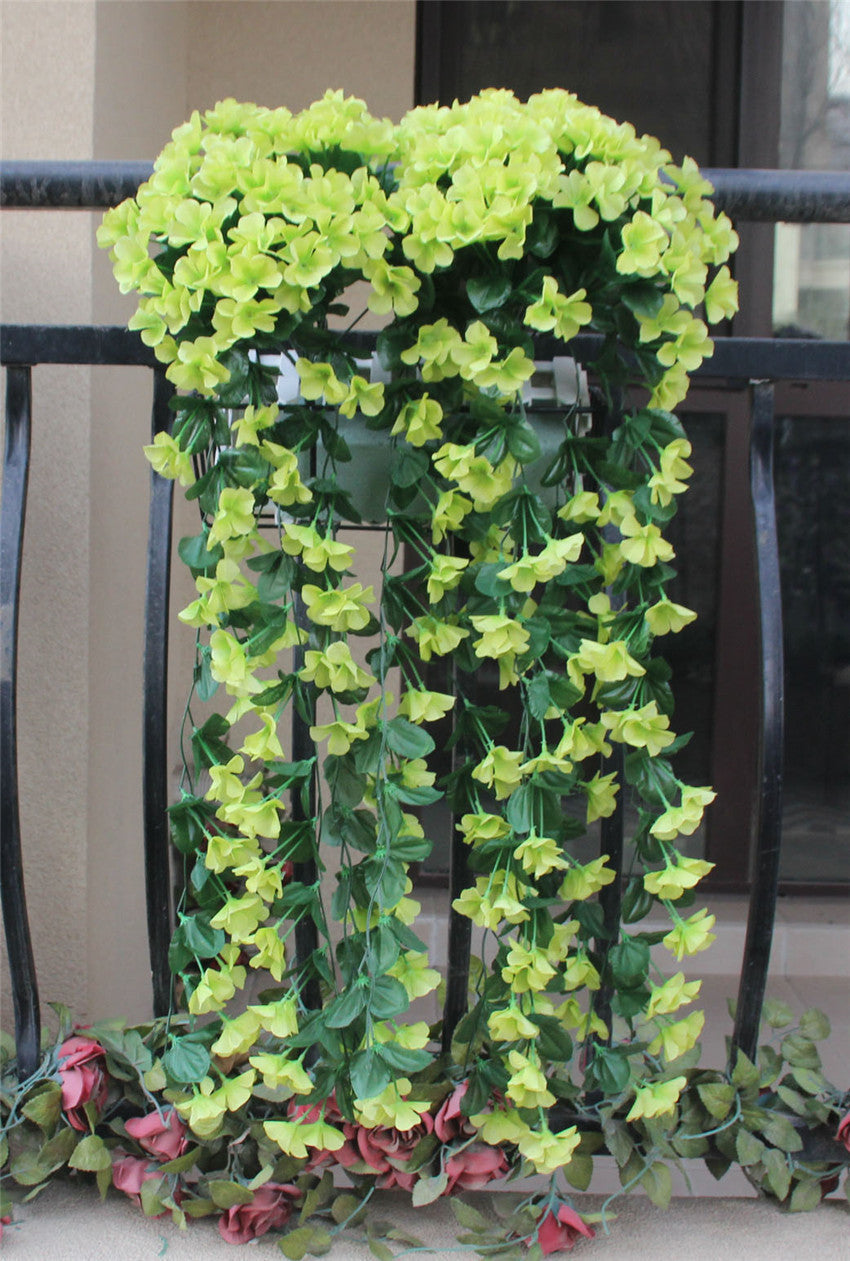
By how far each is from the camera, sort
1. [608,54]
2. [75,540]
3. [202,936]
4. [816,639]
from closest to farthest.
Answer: [202,936] < [75,540] < [608,54] < [816,639]

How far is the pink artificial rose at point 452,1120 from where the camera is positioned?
1105 mm

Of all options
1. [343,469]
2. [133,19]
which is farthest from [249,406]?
[133,19]

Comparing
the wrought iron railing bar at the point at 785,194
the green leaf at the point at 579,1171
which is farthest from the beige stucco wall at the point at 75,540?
the wrought iron railing bar at the point at 785,194

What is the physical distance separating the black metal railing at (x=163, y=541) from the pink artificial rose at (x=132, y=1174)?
15 centimetres

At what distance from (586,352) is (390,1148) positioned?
81cm

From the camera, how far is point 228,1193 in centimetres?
108

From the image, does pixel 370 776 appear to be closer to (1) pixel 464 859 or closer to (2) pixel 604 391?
(1) pixel 464 859

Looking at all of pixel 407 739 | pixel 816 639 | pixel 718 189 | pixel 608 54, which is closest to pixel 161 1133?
pixel 407 739

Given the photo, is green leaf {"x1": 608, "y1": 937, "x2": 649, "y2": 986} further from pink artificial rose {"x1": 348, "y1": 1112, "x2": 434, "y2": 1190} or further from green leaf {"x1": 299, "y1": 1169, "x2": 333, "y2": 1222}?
green leaf {"x1": 299, "y1": 1169, "x2": 333, "y2": 1222}

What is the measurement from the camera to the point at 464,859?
117 centimetres

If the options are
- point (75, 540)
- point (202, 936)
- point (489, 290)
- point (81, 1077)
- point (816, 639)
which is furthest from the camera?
point (816, 639)

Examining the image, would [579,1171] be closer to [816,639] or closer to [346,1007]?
[346,1007]

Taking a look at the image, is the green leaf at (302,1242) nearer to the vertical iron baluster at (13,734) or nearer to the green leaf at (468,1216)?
the green leaf at (468,1216)

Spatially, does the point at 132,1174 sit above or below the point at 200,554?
below
